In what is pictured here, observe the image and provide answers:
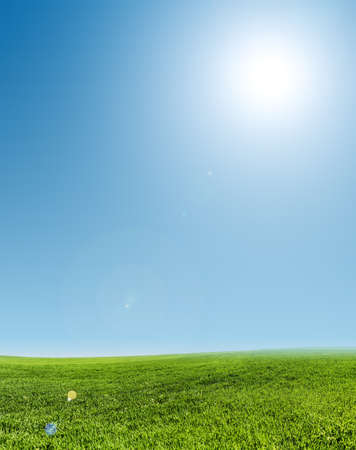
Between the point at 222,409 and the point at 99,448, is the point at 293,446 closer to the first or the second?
the point at 222,409

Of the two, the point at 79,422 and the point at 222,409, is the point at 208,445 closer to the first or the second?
the point at 222,409

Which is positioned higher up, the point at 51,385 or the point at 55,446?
the point at 55,446

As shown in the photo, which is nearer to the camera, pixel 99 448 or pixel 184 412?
pixel 99 448

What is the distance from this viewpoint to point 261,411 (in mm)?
11828

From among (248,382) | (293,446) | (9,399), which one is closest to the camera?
(293,446)

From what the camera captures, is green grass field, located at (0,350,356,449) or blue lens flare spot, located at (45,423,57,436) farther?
blue lens flare spot, located at (45,423,57,436)

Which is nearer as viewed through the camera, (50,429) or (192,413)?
(50,429)

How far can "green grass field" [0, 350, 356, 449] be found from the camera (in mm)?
9219

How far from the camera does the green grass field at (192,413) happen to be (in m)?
9.22

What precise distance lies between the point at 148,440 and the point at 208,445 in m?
2.41

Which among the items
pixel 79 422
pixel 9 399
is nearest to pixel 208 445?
pixel 79 422

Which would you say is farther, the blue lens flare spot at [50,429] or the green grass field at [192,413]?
the blue lens flare spot at [50,429]

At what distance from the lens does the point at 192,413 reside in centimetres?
1226

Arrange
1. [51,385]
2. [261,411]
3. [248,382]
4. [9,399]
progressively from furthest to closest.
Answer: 1. [51,385]
2. [248,382]
3. [9,399]
4. [261,411]
